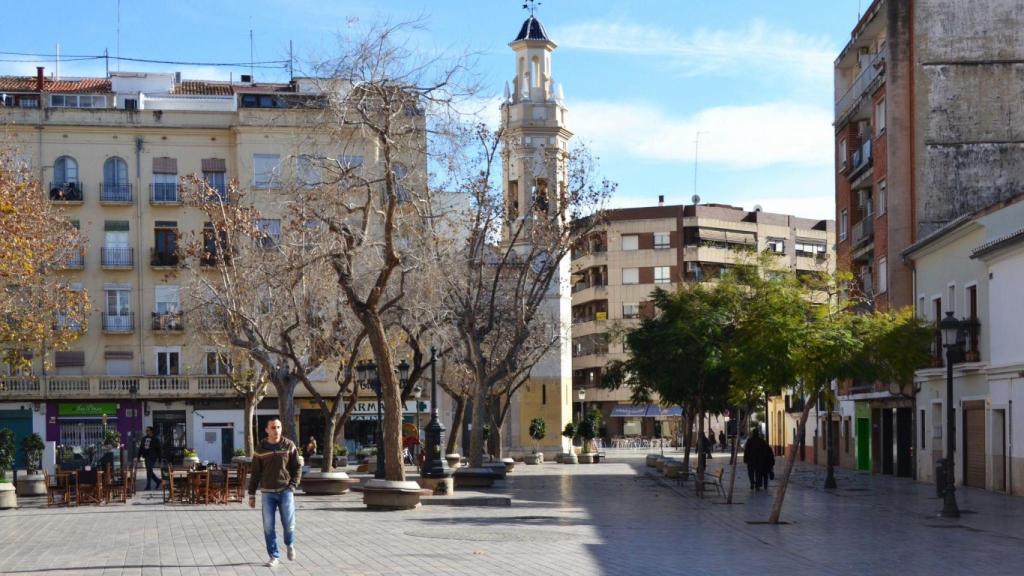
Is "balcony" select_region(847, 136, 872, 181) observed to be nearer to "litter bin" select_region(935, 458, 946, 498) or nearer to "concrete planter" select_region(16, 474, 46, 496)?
"litter bin" select_region(935, 458, 946, 498)

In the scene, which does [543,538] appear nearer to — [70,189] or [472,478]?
[472,478]

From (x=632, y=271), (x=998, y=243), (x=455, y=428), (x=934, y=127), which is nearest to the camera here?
(x=998, y=243)

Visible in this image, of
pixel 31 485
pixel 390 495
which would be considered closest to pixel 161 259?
pixel 31 485

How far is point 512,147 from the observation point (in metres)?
42.9

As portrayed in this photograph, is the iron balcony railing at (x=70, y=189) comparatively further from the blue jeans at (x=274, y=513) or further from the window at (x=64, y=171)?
the blue jeans at (x=274, y=513)

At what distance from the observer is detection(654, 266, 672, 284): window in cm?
10451

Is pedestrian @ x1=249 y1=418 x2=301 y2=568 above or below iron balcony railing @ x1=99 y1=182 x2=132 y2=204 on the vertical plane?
below

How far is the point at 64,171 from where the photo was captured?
63125mm

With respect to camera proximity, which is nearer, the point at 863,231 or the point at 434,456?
the point at 434,456

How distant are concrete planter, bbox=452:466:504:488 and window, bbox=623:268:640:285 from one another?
6908cm

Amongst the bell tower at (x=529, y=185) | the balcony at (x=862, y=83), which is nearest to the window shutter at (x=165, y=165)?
the bell tower at (x=529, y=185)

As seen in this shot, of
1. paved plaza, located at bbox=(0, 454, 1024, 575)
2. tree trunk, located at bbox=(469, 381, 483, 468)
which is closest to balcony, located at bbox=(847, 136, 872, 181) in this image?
tree trunk, located at bbox=(469, 381, 483, 468)

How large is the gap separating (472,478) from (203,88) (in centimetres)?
3890

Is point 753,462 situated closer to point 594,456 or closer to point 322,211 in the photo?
point 322,211
